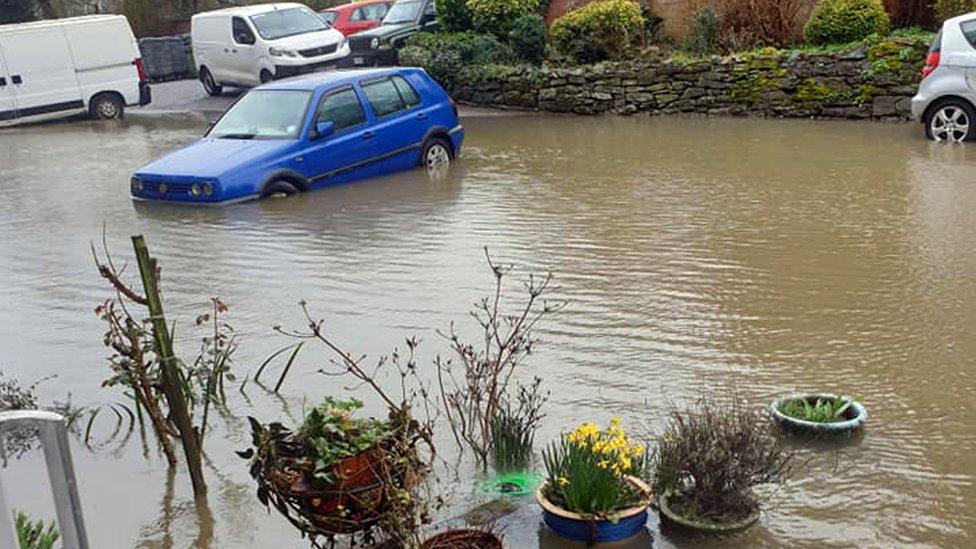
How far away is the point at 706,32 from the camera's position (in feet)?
65.5

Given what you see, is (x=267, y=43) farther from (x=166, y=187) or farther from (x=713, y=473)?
(x=713, y=473)

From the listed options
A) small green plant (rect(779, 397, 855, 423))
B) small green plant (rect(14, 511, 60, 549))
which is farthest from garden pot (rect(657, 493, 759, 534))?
small green plant (rect(14, 511, 60, 549))

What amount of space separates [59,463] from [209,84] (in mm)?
24712

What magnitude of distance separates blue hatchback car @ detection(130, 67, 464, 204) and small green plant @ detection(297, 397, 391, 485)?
27.1ft

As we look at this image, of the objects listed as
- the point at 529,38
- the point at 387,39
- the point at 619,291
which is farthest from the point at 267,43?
the point at 619,291

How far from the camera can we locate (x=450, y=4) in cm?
2344

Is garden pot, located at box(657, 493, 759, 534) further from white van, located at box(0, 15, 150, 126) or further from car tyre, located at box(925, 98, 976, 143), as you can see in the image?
white van, located at box(0, 15, 150, 126)

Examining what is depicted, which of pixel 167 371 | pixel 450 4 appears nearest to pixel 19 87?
pixel 450 4

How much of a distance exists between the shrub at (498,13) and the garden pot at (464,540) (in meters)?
19.0

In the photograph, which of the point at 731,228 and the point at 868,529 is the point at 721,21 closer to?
the point at 731,228

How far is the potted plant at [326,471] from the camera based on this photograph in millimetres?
4391

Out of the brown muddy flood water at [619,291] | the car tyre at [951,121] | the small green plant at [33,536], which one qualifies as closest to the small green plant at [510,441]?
the brown muddy flood water at [619,291]

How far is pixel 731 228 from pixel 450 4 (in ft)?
A: 47.1

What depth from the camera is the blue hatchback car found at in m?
12.6
